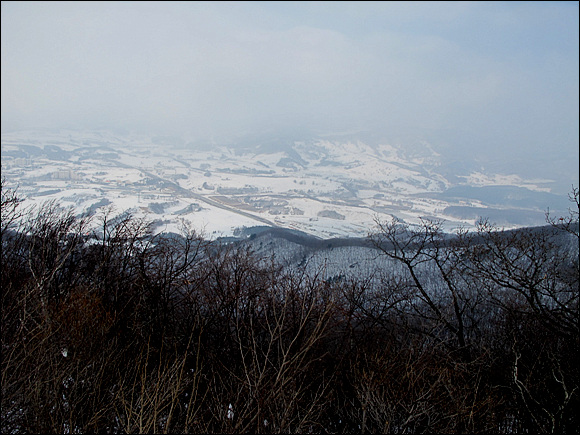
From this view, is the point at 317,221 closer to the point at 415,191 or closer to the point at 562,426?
the point at 562,426

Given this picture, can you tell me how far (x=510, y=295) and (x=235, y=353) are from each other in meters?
12.7

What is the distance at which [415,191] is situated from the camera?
91.2 meters

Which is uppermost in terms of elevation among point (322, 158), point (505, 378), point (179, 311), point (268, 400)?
point (322, 158)

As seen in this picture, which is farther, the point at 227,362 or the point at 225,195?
the point at 225,195

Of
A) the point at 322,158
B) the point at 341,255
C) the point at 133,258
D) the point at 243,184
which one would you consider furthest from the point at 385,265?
the point at 322,158

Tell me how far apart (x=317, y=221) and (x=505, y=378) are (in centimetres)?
3478

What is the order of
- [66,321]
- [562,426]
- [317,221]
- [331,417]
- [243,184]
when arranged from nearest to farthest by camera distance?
1. [66,321]
2. [331,417]
3. [562,426]
4. [317,221]
5. [243,184]

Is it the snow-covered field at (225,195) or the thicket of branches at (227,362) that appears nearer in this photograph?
the thicket of branches at (227,362)

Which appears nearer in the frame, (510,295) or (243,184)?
(510,295)

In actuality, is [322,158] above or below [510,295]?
above

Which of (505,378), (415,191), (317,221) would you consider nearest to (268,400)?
(505,378)

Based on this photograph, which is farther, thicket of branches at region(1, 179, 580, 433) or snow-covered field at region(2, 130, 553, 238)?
snow-covered field at region(2, 130, 553, 238)

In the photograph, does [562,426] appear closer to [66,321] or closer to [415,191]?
[66,321]

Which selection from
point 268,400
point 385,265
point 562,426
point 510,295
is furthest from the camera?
point 385,265
